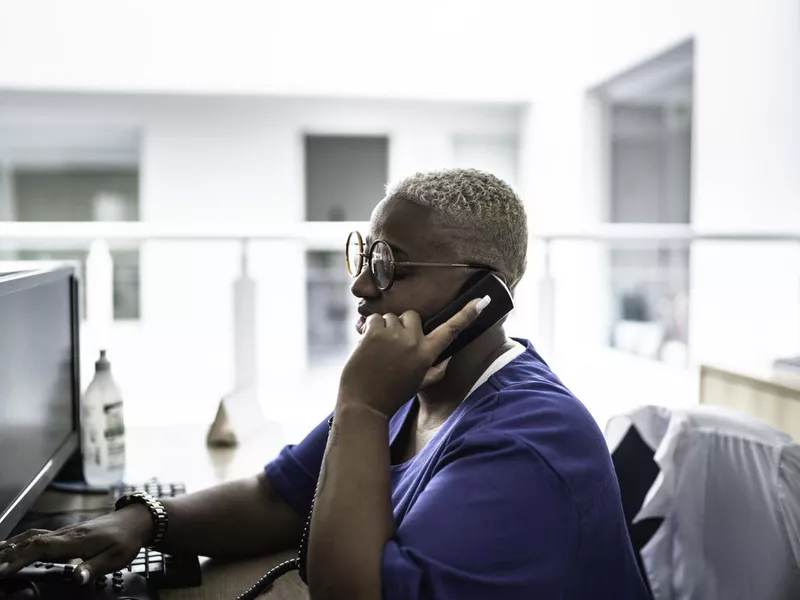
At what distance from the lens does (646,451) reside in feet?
4.30

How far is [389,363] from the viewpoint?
849mm

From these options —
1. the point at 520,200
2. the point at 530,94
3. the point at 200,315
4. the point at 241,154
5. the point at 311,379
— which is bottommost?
the point at 311,379

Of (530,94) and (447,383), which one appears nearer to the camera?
(447,383)

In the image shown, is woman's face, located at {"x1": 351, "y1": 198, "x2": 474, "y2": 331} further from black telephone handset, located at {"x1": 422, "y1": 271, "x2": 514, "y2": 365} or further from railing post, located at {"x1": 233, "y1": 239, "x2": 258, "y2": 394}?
railing post, located at {"x1": 233, "y1": 239, "x2": 258, "y2": 394}

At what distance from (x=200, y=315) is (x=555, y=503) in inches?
235

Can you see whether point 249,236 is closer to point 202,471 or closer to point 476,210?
point 202,471

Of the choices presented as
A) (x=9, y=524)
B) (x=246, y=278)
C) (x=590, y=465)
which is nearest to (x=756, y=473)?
(x=590, y=465)

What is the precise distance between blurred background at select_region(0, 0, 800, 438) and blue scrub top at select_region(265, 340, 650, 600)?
10.9 ft

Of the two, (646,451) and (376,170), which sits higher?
(376,170)

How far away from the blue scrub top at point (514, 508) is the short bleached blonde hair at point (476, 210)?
0.48ft

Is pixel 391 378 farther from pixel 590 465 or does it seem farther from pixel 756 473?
pixel 756 473

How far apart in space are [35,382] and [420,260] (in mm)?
613

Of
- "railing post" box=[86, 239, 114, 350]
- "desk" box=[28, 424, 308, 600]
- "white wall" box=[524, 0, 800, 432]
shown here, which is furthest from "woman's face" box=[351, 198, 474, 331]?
"railing post" box=[86, 239, 114, 350]

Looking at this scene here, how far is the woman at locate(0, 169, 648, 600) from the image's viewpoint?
2.49 ft
